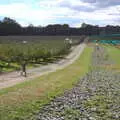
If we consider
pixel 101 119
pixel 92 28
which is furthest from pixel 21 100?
pixel 92 28

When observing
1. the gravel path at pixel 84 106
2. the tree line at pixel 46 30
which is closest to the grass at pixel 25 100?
the gravel path at pixel 84 106

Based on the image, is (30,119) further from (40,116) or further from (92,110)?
(92,110)

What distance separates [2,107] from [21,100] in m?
2.42

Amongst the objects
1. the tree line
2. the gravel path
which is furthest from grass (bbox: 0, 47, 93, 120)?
the tree line

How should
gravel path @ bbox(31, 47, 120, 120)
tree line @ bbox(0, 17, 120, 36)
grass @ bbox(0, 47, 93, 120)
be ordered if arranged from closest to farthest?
grass @ bbox(0, 47, 93, 120) < gravel path @ bbox(31, 47, 120, 120) < tree line @ bbox(0, 17, 120, 36)

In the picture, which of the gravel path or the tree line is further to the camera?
the tree line

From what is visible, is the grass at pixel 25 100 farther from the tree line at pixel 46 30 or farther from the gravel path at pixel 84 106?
the tree line at pixel 46 30

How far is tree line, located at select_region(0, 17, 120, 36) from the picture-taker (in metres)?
153

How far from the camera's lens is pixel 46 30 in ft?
586

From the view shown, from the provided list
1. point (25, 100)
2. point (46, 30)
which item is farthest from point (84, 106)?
point (46, 30)

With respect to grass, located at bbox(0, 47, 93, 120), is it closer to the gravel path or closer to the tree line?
the gravel path

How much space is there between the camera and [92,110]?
18391 millimetres

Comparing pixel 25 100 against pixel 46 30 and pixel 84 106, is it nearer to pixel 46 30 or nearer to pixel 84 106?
pixel 84 106

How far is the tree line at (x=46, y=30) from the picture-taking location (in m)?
153
